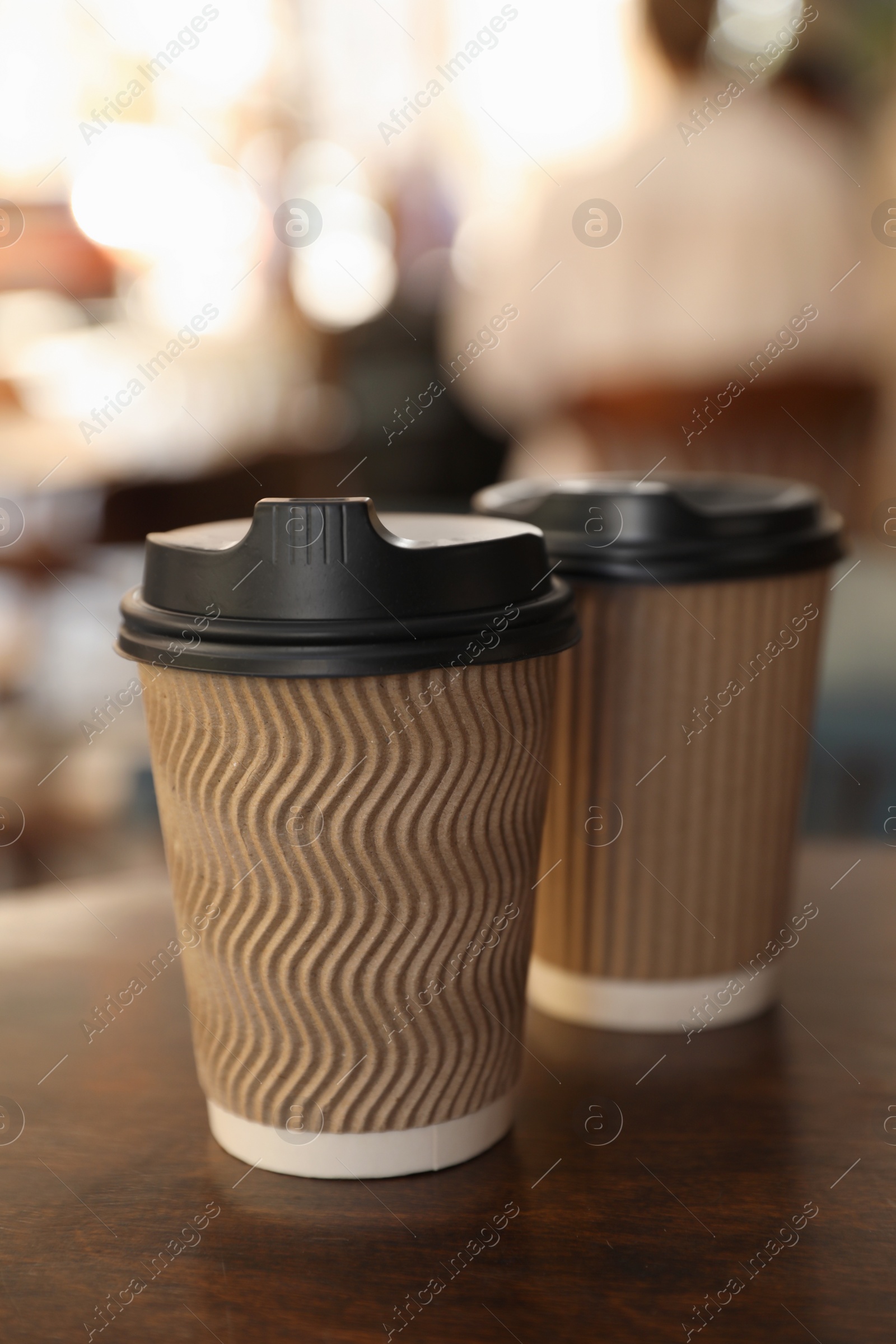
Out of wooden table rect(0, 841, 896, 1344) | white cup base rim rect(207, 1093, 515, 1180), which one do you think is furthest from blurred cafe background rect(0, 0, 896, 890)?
white cup base rim rect(207, 1093, 515, 1180)

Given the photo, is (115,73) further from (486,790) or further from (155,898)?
(486,790)

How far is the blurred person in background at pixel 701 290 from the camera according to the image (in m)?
1.91

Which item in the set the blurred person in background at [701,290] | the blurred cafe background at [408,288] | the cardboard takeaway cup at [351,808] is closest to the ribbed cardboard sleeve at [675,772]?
the cardboard takeaway cup at [351,808]

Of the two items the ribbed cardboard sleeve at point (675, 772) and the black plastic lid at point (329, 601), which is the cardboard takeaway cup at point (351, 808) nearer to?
the black plastic lid at point (329, 601)

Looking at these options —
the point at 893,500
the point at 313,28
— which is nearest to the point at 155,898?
the point at 893,500

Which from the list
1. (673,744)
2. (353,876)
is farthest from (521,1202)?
(673,744)

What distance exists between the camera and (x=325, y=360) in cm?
490

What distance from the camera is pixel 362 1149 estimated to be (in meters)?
0.66

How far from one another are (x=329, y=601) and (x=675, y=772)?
0.32 meters

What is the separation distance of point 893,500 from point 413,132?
325 cm

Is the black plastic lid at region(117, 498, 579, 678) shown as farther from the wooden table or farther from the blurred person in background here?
the blurred person in background

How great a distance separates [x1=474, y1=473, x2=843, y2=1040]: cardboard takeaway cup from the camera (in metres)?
0.78

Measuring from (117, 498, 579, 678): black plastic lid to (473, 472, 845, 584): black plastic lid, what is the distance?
0.17 meters

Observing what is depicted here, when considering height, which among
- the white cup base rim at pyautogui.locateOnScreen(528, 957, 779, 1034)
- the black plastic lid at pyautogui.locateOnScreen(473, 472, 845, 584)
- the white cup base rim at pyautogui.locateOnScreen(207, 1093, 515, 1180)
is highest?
the black plastic lid at pyautogui.locateOnScreen(473, 472, 845, 584)
